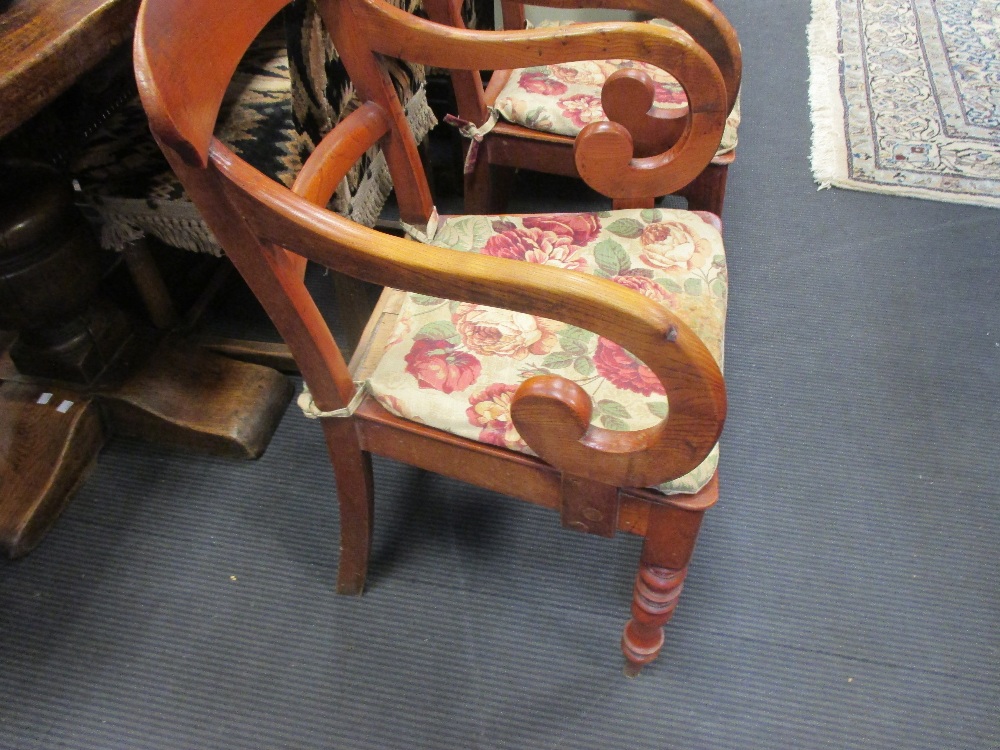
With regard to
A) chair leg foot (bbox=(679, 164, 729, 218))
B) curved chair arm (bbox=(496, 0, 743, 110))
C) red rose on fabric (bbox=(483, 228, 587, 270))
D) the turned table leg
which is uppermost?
curved chair arm (bbox=(496, 0, 743, 110))

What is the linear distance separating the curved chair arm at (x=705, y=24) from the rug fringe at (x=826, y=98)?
2.99 ft

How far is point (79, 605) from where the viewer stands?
3.43 feet

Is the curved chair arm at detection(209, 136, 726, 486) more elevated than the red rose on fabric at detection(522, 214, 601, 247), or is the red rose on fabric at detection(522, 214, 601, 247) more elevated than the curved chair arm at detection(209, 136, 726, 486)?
the curved chair arm at detection(209, 136, 726, 486)

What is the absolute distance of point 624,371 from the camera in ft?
2.45

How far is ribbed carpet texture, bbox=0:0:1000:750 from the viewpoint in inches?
36.6

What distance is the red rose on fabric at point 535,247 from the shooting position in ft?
2.86

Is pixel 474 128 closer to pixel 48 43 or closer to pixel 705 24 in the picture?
pixel 705 24

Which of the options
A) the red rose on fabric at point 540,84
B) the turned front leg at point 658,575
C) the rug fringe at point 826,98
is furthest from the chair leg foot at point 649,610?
the rug fringe at point 826,98

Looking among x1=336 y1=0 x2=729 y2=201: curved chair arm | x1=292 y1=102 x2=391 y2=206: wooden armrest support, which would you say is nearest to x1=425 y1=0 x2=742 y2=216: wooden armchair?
x1=336 y1=0 x2=729 y2=201: curved chair arm

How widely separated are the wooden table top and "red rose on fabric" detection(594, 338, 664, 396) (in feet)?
1.89

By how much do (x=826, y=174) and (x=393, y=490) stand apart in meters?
1.23

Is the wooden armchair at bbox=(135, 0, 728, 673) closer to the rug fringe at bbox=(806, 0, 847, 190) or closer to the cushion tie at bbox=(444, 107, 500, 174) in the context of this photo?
the cushion tie at bbox=(444, 107, 500, 174)

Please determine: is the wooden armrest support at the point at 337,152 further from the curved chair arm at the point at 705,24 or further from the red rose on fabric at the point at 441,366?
the curved chair arm at the point at 705,24

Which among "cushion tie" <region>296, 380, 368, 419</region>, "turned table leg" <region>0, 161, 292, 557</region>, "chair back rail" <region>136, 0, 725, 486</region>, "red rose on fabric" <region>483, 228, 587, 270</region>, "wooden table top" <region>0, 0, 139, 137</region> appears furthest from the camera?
"turned table leg" <region>0, 161, 292, 557</region>
